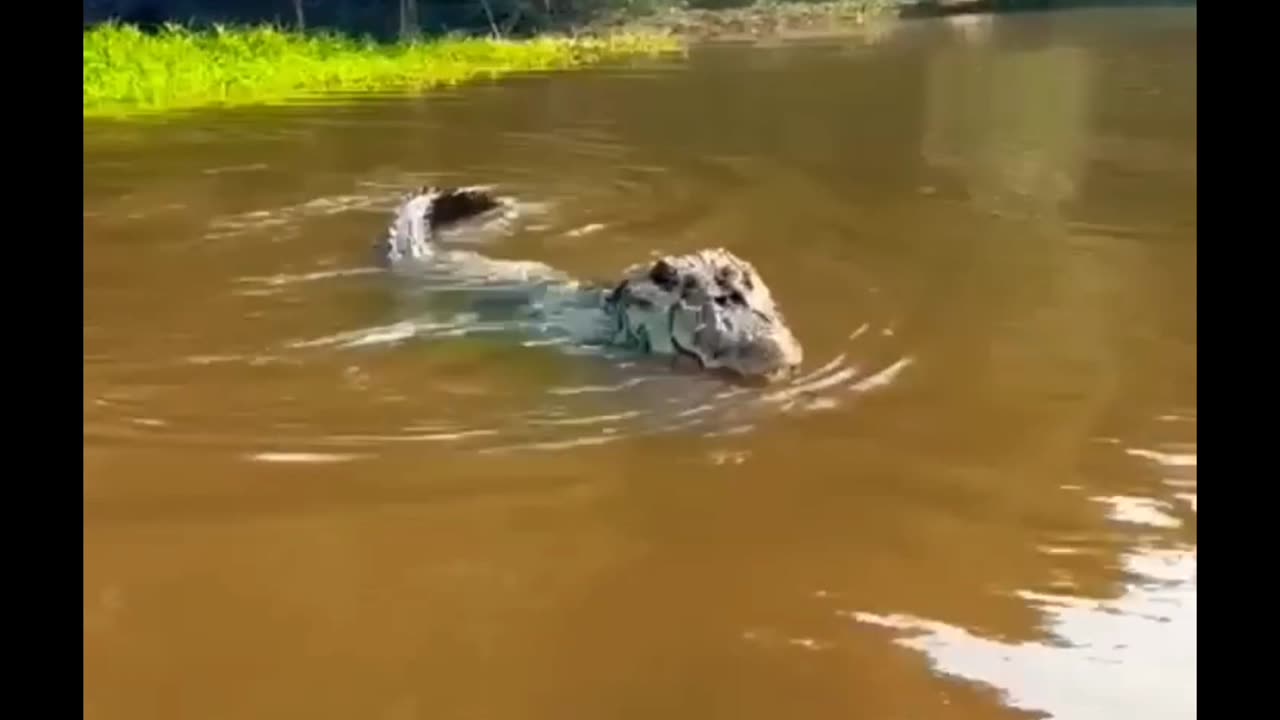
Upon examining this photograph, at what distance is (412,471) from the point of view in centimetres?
453

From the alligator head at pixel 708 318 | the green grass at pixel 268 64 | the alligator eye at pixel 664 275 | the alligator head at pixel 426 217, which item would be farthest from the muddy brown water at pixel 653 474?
the green grass at pixel 268 64

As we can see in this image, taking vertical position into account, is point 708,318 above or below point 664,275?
below

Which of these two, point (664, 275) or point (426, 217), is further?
point (426, 217)

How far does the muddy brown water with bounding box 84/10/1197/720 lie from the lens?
Answer: 3.21 m

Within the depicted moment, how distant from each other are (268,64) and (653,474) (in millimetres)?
18009

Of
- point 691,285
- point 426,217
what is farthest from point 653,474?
point 426,217

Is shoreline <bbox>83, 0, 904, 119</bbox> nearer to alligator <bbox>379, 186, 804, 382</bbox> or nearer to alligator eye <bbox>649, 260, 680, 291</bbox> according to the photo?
alligator <bbox>379, 186, 804, 382</bbox>

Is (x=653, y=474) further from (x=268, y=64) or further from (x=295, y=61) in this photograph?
(x=295, y=61)

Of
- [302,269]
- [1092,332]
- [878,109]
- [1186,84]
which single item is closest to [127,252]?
[302,269]

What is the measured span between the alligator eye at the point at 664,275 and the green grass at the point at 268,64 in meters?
11.6

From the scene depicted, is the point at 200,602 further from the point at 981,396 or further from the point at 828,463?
the point at 981,396

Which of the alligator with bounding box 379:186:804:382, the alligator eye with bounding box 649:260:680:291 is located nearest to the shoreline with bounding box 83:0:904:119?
the alligator with bounding box 379:186:804:382

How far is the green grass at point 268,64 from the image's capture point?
691 inches

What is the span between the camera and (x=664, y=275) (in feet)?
19.8
